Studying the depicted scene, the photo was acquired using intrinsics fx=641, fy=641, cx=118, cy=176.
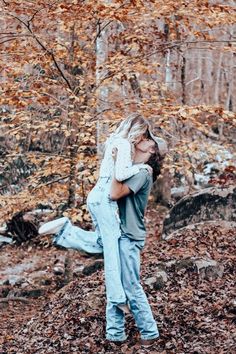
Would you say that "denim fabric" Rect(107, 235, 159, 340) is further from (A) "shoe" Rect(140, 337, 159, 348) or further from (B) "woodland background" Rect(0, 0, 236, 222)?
(B) "woodland background" Rect(0, 0, 236, 222)

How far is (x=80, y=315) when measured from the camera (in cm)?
729

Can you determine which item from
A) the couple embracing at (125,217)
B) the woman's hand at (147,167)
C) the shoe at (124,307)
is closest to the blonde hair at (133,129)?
the couple embracing at (125,217)

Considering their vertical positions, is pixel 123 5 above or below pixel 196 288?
above

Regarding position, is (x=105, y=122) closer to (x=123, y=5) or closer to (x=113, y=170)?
(x=123, y=5)

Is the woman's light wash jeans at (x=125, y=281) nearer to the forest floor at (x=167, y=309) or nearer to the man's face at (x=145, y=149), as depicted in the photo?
the forest floor at (x=167, y=309)

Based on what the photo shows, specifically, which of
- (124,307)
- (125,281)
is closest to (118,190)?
(125,281)

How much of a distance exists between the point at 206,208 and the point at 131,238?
5.87 m

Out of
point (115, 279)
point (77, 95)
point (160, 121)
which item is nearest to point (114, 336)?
point (115, 279)

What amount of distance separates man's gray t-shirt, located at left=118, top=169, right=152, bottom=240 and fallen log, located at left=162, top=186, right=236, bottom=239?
542 centimetres

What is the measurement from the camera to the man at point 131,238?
6012 millimetres

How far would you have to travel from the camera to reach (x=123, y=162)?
19.2 feet

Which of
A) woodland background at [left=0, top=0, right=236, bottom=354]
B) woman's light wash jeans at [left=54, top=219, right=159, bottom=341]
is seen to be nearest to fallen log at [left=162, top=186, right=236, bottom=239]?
woodland background at [left=0, top=0, right=236, bottom=354]

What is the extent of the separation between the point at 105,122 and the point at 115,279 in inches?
159

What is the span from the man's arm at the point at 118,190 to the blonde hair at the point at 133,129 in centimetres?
40
